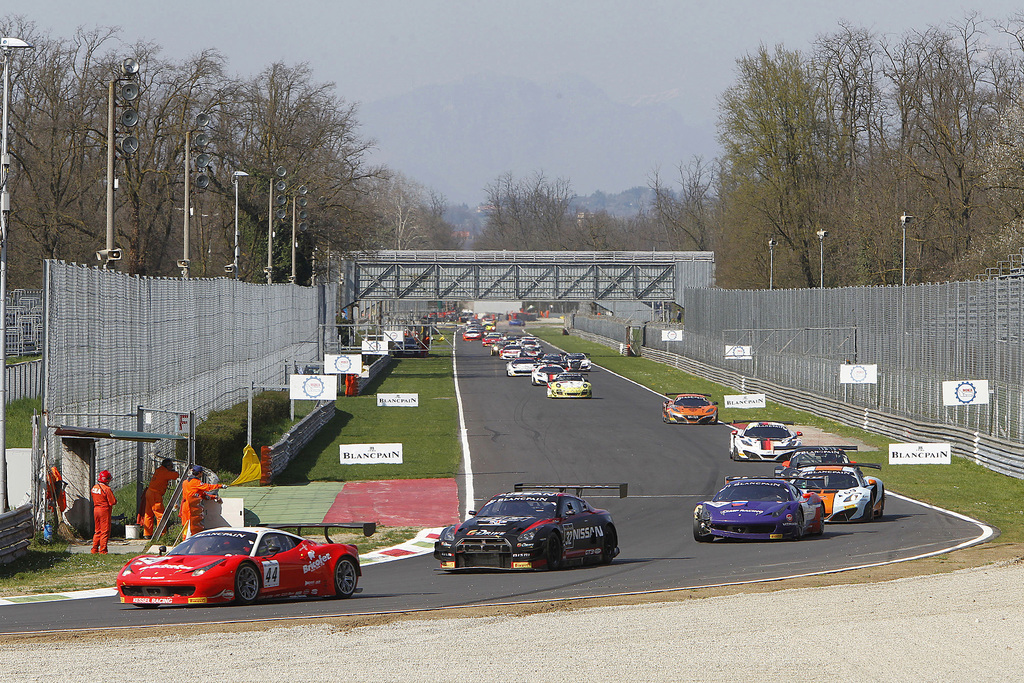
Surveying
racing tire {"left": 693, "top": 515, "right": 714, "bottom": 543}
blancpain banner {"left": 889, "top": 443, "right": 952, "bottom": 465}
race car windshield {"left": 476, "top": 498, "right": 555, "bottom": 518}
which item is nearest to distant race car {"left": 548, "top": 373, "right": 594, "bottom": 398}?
blancpain banner {"left": 889, "top": 443, "right": 952, "bottom": 465}

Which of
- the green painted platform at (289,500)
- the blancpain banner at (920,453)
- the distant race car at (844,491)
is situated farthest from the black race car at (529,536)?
the blancpain banner at (920,453)

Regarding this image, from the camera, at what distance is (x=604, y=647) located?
12461mm

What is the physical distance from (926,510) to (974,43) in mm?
64833

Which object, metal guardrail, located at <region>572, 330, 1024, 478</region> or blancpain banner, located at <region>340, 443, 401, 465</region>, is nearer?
blancpain banner, located at <region>340, 443, 401, 465</region>

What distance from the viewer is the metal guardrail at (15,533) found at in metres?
19.8

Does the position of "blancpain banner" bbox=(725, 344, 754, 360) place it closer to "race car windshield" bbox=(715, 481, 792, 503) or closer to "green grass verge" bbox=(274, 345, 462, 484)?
"green grass verge" bbox=(274, 345, 462, 484)

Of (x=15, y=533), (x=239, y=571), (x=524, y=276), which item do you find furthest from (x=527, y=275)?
(x=239, y=571)

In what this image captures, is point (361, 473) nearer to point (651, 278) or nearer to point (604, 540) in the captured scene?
point (604, 540)

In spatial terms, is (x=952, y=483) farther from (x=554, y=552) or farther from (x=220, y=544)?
(x=220, y=544)

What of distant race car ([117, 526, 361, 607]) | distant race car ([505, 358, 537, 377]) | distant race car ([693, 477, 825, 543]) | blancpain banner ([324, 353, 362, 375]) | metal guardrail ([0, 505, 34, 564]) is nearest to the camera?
distant race car ([117, 526, 361, 607])

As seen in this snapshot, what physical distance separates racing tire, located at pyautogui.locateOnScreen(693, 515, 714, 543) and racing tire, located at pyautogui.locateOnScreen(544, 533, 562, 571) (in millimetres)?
3902

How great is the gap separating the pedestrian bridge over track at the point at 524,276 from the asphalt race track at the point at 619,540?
52.0 metres

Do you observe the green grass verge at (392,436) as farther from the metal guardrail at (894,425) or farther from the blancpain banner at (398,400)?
the metal guardrail at (894,425)

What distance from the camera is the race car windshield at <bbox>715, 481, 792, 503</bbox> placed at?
899 inches
